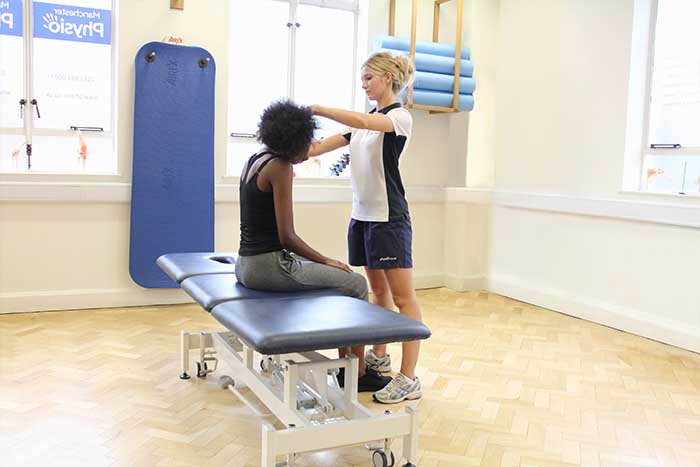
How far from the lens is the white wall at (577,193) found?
425cm

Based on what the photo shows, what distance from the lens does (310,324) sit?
218 cm

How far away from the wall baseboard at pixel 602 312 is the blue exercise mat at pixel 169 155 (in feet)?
7.72

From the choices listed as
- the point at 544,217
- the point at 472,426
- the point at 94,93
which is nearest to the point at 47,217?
the point at 94,93

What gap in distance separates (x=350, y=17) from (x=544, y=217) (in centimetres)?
211

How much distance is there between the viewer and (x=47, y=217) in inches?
174

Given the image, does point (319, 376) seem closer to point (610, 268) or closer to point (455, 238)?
point (610, 268)

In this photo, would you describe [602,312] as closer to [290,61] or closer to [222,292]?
[290,61]

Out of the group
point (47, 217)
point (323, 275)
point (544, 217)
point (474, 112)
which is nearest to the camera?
point (323, 275)

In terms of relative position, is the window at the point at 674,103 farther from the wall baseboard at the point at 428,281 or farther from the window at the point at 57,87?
the window at the point at 57,87

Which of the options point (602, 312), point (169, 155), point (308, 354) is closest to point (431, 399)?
point (308, 354)

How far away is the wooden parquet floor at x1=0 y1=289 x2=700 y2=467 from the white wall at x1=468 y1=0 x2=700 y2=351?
0.32 meters

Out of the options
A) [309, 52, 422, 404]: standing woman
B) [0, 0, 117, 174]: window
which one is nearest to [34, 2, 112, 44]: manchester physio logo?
[0, 0, 117, 174]: window

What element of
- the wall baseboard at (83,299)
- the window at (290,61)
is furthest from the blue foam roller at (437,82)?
the wall baseboard at (83,299)

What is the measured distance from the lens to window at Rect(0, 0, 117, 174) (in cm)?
441
